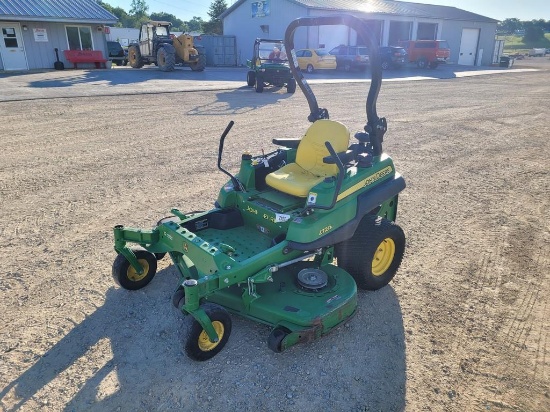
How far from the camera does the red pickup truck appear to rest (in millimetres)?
27359

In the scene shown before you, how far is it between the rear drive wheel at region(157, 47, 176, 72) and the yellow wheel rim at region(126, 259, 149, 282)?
1881 centimetres

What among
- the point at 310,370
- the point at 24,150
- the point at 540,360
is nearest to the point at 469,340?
the point at 540,360

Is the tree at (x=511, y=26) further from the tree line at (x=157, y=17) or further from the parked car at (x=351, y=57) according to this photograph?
the parked car at (x=351, y=57)

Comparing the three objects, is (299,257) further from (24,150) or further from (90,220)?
(24,150)

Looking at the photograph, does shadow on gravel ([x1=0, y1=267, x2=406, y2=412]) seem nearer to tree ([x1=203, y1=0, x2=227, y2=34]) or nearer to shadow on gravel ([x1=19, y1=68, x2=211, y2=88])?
shadow on gravel ([x1=19, y1=68, x2=211, y2=88])

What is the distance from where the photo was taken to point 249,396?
2.62m

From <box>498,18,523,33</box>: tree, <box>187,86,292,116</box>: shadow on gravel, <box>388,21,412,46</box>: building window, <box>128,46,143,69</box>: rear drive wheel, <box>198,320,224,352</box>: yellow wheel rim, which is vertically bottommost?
<box>198,320,224,352</box>: yellow wheel rim

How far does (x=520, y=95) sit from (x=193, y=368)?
17304mm

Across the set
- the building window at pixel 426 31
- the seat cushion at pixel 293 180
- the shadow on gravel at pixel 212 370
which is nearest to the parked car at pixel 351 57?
the building window at pixel 426 31

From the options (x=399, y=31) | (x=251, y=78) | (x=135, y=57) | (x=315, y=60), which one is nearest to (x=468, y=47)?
(x=399, y=31)

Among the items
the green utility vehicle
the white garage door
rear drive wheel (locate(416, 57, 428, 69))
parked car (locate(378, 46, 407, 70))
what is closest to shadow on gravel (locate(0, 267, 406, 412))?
the green utility vehicle

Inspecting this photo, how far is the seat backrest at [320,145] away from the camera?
3.76 meters

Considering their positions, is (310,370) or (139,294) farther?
(139,294)

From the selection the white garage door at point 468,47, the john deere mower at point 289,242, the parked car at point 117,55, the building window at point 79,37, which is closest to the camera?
the john deere mower at point 289,242
